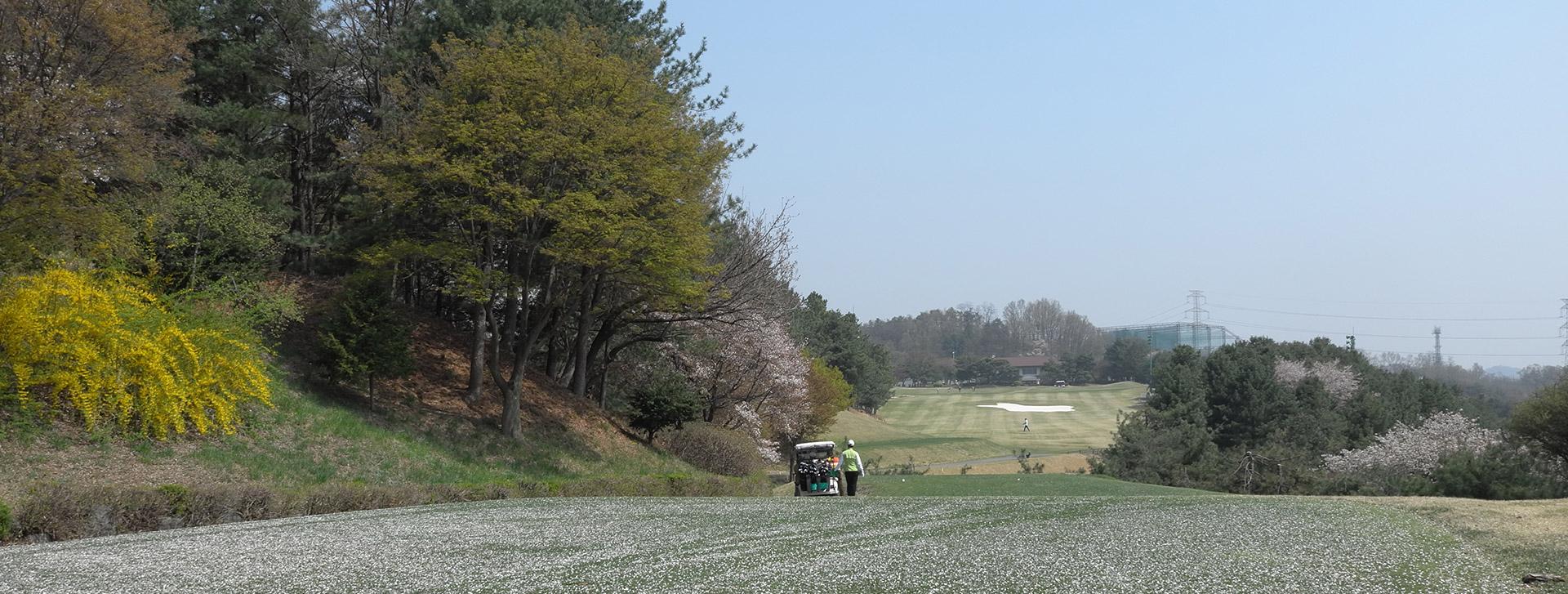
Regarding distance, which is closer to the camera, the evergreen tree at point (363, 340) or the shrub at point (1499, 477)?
the evergreen tree at point (363, 340)

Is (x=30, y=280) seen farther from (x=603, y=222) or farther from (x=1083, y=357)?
(x=1083, y=357)

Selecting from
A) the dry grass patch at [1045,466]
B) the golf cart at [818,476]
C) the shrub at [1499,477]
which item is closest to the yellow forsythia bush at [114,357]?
the golf cart at [818,476]

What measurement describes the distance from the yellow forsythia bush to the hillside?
2.05 ft

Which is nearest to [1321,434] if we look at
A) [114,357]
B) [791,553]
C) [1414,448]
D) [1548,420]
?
[1414,448]

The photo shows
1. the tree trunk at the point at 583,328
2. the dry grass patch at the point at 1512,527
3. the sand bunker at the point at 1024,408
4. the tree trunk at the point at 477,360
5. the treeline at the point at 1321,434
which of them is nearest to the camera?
the dry grass patch at the point at 1512,527

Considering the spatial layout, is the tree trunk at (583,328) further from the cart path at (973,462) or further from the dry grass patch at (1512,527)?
the cart path at (973,462)

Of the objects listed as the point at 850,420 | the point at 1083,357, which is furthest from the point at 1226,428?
the point at 1083,357

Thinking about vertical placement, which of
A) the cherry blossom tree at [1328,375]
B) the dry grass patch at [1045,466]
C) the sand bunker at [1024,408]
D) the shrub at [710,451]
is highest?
the cherry blossom tree at [1328,375]

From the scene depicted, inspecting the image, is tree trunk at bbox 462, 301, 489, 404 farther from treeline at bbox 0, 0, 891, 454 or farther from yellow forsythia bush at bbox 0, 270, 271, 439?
yellow forsythia bush at bbox 0, 270, 271, 439

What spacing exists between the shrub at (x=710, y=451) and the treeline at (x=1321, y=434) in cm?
1995

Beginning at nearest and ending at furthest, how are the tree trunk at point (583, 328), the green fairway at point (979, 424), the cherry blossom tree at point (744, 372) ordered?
the tree trunk at point (583, 328), the cherry blossom tree at point (744, 372), the green fairway at point (979, 424)

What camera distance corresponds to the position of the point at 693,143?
33.1 meters

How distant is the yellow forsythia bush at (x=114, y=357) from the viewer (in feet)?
66.0

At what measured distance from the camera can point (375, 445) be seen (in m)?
27.0
